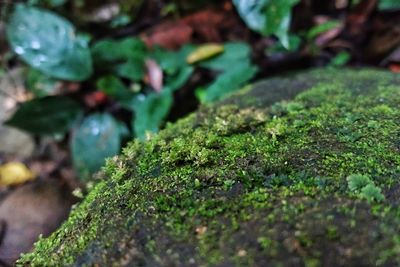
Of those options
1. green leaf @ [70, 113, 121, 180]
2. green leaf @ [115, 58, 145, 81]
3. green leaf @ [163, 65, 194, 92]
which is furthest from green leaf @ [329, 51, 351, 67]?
green leaf @ [70, 113, 121, 180]

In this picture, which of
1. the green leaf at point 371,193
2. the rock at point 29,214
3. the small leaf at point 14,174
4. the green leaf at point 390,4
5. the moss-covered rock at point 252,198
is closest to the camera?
the moss-covered rock at point 252,198

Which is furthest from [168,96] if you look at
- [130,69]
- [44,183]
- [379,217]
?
[379,217]

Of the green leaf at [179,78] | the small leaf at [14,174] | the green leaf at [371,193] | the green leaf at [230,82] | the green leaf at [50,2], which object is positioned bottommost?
the small leaf at [14,174]

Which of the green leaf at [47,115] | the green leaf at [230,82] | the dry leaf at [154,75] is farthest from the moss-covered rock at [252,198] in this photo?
the green leaf at [47,115]

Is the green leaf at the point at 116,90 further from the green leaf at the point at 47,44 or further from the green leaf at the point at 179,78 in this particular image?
the green leaf at the point at 179,78

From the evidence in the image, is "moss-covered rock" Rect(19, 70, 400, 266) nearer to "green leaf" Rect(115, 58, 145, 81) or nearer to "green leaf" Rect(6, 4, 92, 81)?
"green leaf" Rect(115, 58, 145, 81)
